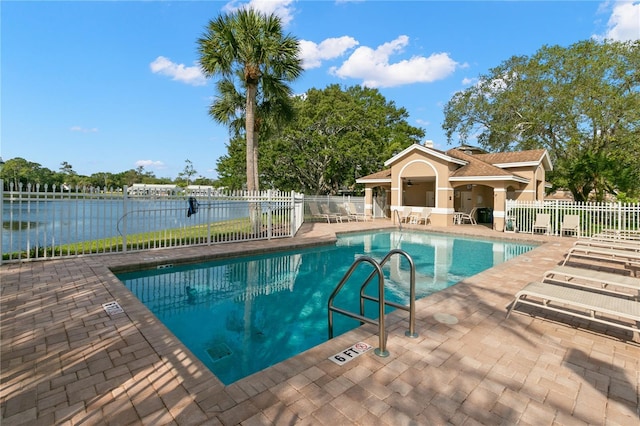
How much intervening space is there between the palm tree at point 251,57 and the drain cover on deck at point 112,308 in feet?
28.8

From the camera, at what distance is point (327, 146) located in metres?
25.8

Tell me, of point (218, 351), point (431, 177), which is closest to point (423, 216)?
point (431, 177)

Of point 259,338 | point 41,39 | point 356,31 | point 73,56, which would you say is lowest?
point 259,338

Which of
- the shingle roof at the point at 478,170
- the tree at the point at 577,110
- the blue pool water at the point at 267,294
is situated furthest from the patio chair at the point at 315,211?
the tree at the point at 577,110

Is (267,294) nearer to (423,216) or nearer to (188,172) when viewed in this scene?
(423,216)

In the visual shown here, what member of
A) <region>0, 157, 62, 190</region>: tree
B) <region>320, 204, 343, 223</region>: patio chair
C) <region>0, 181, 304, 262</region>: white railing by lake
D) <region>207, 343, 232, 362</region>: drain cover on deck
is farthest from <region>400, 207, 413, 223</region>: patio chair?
<region>0, 157, 62, 190</region>: tree

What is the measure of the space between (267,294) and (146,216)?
6890mm

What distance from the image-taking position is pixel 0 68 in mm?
5344

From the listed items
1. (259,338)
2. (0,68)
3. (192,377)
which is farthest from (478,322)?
(0,68)

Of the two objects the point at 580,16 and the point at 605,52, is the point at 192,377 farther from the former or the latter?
the point at 605,52

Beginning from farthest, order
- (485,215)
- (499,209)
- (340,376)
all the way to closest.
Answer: (485,215) → (499,209) → (340,376)

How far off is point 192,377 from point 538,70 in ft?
101

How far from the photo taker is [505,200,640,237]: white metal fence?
13.1 meters

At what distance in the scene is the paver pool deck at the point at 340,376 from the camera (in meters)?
2.40
